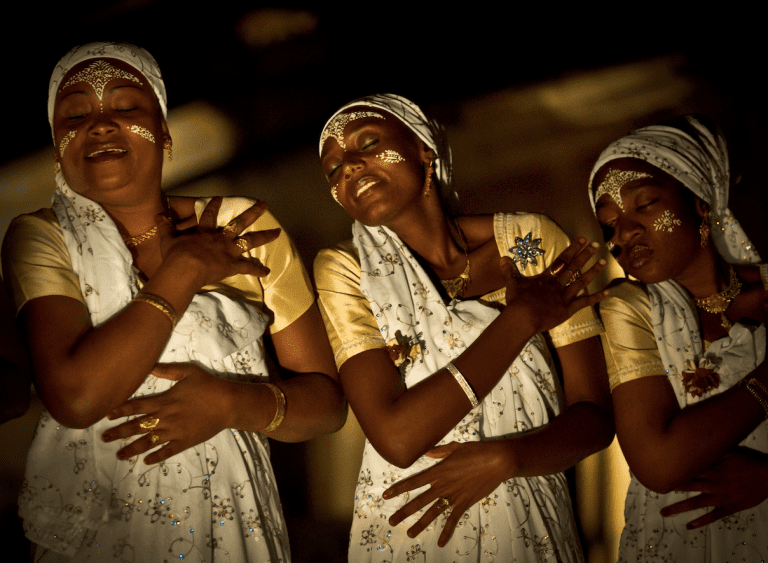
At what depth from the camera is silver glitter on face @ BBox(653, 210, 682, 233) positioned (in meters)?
2.40

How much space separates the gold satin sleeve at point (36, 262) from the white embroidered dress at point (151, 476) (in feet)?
0.10

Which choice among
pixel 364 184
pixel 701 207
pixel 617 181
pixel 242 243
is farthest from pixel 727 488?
pixel 242 243

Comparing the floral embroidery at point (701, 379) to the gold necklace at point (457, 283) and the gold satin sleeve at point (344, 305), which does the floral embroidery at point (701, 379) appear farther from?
the gold satin sleeve at point (344, 305)

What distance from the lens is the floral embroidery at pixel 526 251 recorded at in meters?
2.37

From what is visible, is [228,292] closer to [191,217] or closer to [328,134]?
[191,217]

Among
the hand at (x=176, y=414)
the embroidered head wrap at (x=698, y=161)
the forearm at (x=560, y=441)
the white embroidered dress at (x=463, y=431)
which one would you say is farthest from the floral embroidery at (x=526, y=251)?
the hand at (x=176, y=414)

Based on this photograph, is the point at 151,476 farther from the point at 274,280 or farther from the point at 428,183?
the point at 428,183

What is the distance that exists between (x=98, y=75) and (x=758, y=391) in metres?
2.17

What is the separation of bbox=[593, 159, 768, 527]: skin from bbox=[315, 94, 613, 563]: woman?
133 mm

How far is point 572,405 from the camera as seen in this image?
7.36 ft

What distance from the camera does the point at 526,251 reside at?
2.38 m

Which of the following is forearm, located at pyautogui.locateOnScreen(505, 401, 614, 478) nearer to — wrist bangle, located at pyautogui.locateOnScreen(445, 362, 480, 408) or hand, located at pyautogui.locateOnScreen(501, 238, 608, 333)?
wrist bangle, located at pyautogui.locateOnScreen(445, 362, 480, 408)

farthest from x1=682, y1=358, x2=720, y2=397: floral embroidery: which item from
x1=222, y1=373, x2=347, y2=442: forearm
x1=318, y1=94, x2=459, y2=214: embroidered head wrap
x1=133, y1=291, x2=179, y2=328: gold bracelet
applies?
x1=133, y1=291, x2=179, y2=328: gold bracelet

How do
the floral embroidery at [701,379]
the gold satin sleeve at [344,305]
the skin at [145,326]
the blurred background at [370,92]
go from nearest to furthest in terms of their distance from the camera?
the skin at [145,326], the gold satin sleeve at [344,305], the floral embroidery at [701,379], the blurred background at [370,92]
